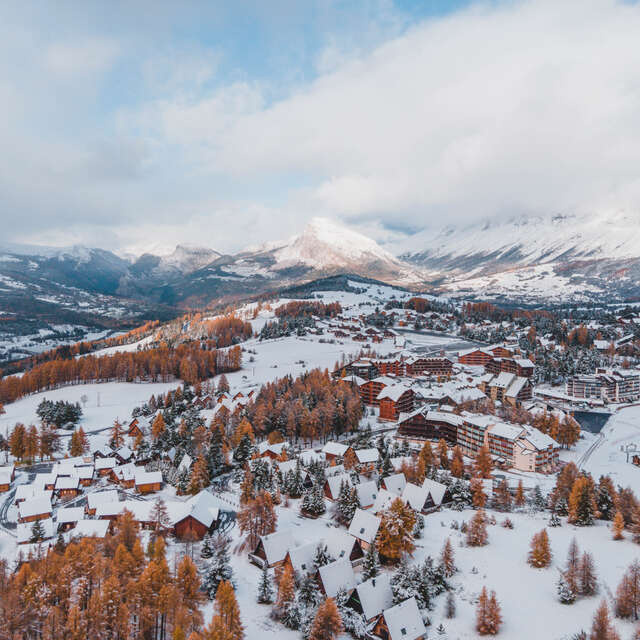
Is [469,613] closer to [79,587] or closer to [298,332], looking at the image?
[79,587]

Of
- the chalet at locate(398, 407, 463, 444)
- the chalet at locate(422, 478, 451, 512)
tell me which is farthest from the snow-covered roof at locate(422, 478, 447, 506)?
the chalet at locate(398, 407, 463, 444)

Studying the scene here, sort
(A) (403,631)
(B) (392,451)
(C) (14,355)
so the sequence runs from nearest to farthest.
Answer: (A) (403,631), (B) (392,451), (C) (14,355)

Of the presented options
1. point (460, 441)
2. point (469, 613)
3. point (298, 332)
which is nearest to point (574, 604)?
point (469, 613)

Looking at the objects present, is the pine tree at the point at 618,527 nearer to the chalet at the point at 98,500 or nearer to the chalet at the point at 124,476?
the chalet at the point at 98,500

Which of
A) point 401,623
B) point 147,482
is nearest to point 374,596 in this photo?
point 401,623

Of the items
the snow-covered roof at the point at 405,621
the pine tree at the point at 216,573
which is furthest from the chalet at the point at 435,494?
the pine tree at the point at 216,573
